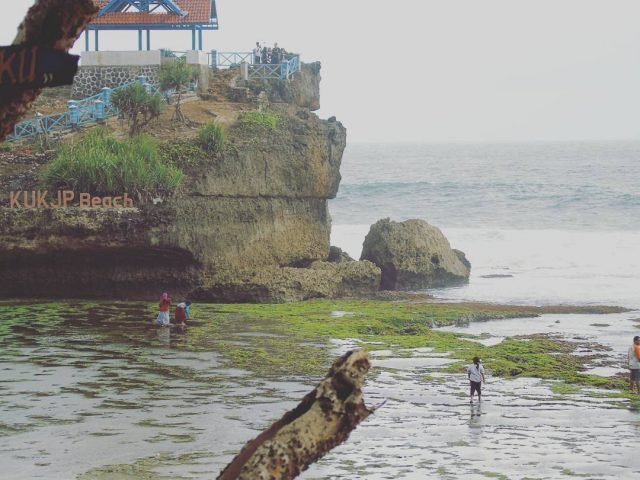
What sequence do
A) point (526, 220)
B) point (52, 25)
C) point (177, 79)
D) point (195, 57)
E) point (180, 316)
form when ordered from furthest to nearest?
point (526, 220), point (195, 57), point (177, 79), point (180, 316), point (52, 25)

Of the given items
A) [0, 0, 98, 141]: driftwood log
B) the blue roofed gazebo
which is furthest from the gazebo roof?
[0, 0, 98, 141]: driftwood log

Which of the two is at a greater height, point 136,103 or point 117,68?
point 117,68

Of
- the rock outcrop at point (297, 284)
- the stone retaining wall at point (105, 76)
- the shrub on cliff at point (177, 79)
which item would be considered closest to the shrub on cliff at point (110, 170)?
the rock outcrop at point (297, 284)

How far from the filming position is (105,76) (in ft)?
133

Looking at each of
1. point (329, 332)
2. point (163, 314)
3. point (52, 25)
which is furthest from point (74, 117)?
point (52, 25)

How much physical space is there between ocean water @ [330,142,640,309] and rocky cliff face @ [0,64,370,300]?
5.87 m

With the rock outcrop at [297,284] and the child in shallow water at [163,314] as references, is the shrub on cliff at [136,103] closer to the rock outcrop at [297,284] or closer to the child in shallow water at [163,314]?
the rock outcrop at [297,284]

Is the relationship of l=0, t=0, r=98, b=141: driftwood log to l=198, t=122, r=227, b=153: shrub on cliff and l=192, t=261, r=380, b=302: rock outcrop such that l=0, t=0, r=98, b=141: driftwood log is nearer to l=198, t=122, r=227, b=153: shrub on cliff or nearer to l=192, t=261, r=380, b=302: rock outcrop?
l=192, t=261, r=380, b=302: rock outcrop

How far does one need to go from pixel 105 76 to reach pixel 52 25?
3666cm

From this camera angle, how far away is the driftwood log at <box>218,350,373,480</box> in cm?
515

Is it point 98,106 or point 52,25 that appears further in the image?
point 98,106

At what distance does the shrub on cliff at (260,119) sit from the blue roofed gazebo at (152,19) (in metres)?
5.93

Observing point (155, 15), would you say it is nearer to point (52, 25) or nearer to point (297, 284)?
point (297, 284)

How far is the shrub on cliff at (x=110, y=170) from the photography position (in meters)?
32.1
